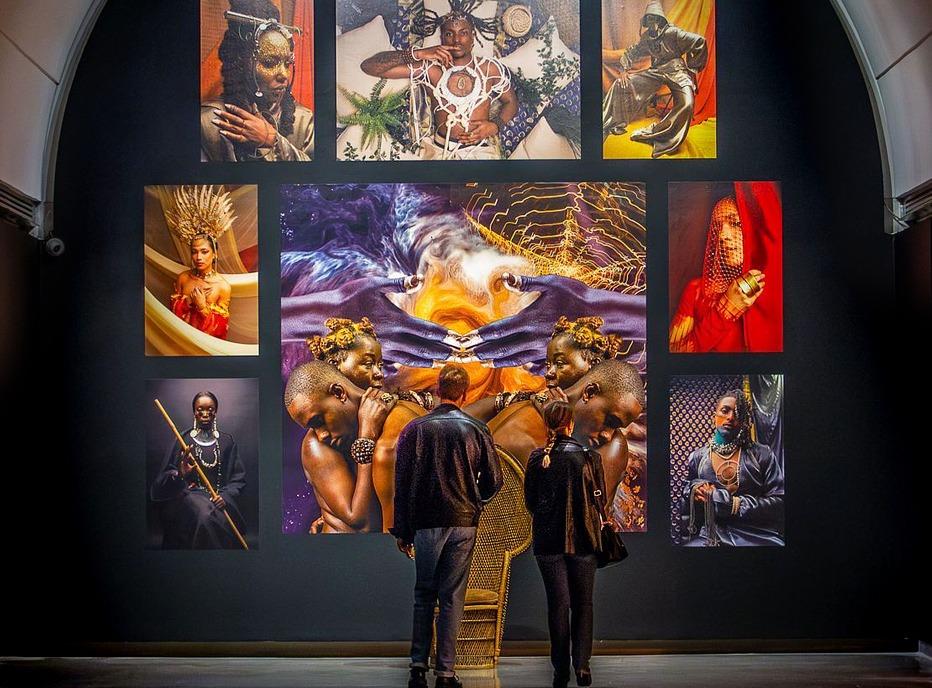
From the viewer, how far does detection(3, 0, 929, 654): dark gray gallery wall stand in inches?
282

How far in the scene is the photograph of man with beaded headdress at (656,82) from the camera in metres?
7.23

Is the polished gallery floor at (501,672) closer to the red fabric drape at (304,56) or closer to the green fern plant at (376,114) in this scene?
the green fern plant at (376,114)

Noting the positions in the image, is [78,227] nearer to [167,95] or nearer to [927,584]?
[167,95]

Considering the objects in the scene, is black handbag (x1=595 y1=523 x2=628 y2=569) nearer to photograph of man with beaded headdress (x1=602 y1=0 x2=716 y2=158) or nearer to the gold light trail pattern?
the gold light trail pattern

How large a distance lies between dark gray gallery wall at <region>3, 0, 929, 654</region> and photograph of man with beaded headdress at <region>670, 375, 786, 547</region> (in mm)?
86

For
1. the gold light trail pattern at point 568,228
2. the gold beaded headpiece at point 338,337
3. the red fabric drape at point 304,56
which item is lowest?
the gold beaded headpiece at point 338,337

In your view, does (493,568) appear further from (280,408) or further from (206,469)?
(206,469)

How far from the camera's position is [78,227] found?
7.29 metres

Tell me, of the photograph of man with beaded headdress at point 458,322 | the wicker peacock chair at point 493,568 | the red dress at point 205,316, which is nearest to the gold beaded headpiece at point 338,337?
the photograph of man with beaded headdress at point 458,322

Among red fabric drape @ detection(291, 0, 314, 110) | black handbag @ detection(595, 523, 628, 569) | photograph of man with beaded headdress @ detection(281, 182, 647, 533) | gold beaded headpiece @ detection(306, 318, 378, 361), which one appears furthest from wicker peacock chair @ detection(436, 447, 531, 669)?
red fabric drape @ detection(291, 0, 314, 110)

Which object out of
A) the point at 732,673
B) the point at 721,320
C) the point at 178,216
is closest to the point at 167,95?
the point at 178,216

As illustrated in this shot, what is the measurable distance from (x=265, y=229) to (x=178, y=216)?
54 centimetres

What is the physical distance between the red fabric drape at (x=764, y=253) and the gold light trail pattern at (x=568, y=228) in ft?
2.08

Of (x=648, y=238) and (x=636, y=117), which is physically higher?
(x=636, y=117)
